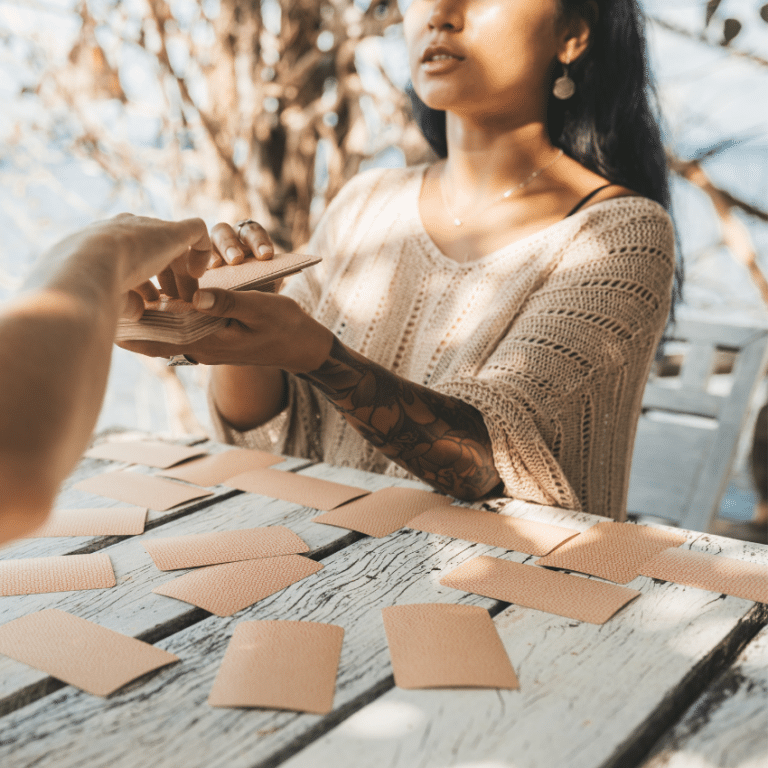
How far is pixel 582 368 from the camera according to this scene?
1109 mm

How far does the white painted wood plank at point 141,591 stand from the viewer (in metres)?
0.57

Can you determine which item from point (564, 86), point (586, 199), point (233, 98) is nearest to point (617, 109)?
point (564, 86)

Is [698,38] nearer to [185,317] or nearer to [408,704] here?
[185,317]

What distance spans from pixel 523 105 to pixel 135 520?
1.02 meters

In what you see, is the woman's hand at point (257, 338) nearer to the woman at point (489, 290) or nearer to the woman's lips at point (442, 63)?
the woman at point (489, 290)

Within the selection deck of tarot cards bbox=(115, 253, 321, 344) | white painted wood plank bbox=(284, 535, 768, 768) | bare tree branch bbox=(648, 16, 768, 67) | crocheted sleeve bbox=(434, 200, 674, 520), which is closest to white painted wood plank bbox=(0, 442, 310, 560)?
deck of tarot cards bbox=(115, 253, 321, 344)

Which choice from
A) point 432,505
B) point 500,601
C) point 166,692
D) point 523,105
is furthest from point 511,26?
point 166,692

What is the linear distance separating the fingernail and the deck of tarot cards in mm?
20

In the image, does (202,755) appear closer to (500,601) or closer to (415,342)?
(500,601)

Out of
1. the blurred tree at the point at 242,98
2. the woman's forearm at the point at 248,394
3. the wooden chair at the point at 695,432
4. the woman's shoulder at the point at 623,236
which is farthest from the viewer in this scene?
the blurred tree at the point at 242,98

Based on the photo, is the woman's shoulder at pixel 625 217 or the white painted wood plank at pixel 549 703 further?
the woman's shoulder at pixel 625 217

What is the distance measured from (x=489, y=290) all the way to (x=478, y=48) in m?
0.41

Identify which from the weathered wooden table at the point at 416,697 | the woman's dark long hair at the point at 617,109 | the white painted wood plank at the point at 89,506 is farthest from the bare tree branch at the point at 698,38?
the weathered wooden table at the point at 416,697

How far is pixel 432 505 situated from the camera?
958 millimetres
